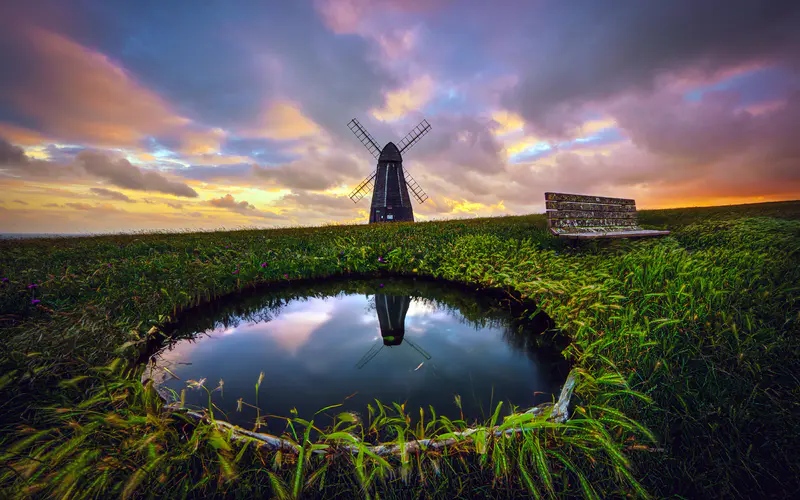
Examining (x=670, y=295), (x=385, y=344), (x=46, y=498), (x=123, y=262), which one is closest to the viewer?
(x=46, y=498)

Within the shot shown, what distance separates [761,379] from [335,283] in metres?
6.48

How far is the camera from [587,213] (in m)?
8.23

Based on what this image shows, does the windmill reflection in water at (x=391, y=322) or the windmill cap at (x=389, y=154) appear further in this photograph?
the windmill cap at (x=389, y=154)

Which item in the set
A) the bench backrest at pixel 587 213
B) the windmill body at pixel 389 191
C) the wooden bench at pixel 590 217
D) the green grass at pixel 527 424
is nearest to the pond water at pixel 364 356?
the green grass at pixel 527 424

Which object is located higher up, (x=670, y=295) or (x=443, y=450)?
(x=670, y=295)

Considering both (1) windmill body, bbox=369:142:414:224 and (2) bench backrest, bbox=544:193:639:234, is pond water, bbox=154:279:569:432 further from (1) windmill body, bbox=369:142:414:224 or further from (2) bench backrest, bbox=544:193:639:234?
(1) windmill body, bbox=369:142:414:224

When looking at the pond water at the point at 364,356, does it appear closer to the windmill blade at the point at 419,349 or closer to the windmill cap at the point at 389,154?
the windmill blade at the point at 419,349

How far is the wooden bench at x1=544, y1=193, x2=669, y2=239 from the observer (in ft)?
23.4

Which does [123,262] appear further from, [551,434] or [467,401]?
[551,434]

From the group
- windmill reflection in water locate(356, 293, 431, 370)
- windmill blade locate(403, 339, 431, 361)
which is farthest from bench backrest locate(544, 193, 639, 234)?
windmill blade locate(403, 339, 431, 361)

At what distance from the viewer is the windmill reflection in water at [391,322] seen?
3.58 metres

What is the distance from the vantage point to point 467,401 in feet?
8.79

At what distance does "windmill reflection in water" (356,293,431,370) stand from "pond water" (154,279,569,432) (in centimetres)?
1

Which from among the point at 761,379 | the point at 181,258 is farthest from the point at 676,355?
the point at 181,258
